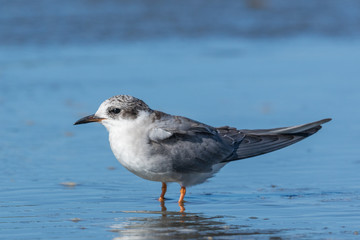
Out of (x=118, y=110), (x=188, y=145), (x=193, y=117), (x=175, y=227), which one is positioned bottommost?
(x=175, y=227)

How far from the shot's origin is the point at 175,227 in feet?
17.0

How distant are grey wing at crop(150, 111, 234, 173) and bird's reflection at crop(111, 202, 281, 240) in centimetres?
51

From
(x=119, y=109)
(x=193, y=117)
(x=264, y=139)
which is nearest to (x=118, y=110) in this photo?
(x=119, y=109)

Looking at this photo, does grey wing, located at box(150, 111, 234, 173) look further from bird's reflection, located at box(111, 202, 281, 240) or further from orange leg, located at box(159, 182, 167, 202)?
bird's reflection, located at box(111, 202, 281, 240)

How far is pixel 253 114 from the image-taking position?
8.64 meters

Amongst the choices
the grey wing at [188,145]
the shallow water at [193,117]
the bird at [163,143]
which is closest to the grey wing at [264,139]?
the bird at [163,143]

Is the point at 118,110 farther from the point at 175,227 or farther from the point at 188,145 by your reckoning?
the point at 175,227

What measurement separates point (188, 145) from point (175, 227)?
1037 mm

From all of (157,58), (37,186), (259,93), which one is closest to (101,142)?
(37,186)

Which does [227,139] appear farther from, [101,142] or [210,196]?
[101,142]

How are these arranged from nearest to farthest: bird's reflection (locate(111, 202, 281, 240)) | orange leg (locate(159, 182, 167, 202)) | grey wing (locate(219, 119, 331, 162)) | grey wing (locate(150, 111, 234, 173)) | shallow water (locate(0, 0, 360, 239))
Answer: bird's reflection (locate(111, 202, 281, 240)), shallow water (locate(0, 0, 360, 239)), grey wing (locate(150, 111, 234, 173)), orange leg (locate(159, 182, 167, 202)), grey wing (locate(219, 119, 331, 162))

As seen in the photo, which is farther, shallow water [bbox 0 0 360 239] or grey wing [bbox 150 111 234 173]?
grey wing [bbox 150 111 234 173]

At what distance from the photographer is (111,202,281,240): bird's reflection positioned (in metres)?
4.97

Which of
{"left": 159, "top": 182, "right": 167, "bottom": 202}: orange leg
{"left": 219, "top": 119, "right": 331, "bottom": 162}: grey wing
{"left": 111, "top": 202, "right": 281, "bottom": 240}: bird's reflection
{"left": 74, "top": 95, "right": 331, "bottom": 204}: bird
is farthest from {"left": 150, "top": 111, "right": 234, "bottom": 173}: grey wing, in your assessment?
{"left": 111, "top": 202, "right": 281, "bottom": 240}: bird's reflection
